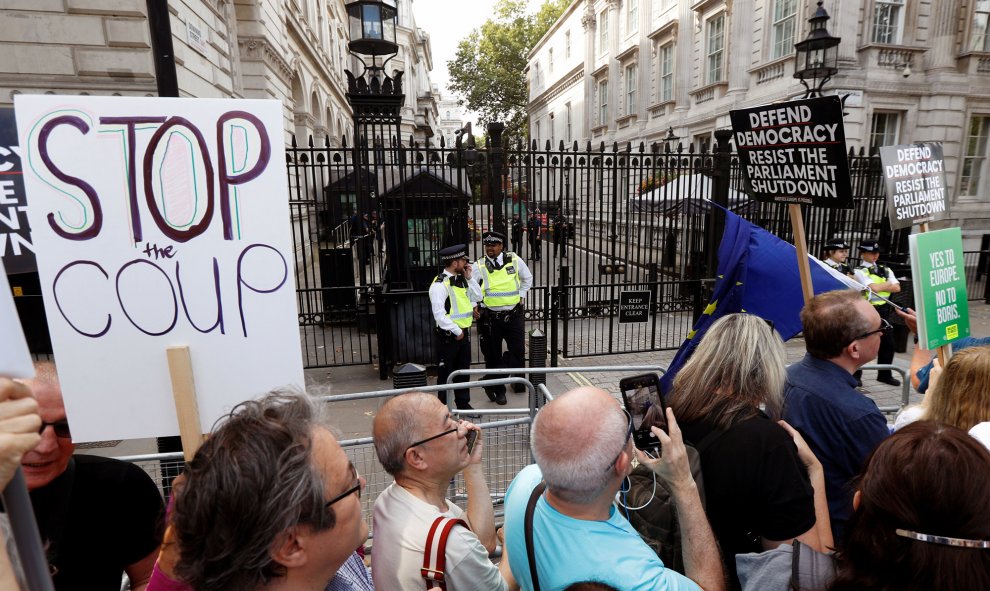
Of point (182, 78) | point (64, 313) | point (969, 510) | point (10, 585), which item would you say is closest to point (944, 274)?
point (969, 510)

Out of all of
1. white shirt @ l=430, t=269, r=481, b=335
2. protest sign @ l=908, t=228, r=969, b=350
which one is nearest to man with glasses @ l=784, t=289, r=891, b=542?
protest sign @ l=908, t=228, r=969, b=350

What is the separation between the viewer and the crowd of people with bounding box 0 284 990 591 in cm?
114

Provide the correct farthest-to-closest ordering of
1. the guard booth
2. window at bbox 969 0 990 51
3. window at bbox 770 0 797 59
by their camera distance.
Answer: window at bbox 770 0 797 59
window at bbox 969 0 990 51
the guard booth

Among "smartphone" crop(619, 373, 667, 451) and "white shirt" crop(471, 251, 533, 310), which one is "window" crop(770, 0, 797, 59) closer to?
"white shirt" crop(471, 251, 533, 310)

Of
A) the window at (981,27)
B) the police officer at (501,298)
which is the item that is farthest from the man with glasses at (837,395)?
the window at (981,27)

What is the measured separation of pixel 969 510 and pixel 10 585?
1.86 metres

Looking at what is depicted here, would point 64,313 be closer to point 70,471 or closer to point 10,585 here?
point 70,471

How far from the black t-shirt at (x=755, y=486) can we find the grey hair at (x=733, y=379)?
0.28ft

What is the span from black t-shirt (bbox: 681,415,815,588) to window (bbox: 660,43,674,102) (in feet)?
77.7

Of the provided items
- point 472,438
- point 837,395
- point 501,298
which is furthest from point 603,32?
point 472,438

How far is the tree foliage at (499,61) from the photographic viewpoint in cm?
4775

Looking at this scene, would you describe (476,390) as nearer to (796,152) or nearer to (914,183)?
(796,152)

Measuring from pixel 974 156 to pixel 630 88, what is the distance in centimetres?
1547

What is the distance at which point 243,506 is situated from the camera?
3.72ft
